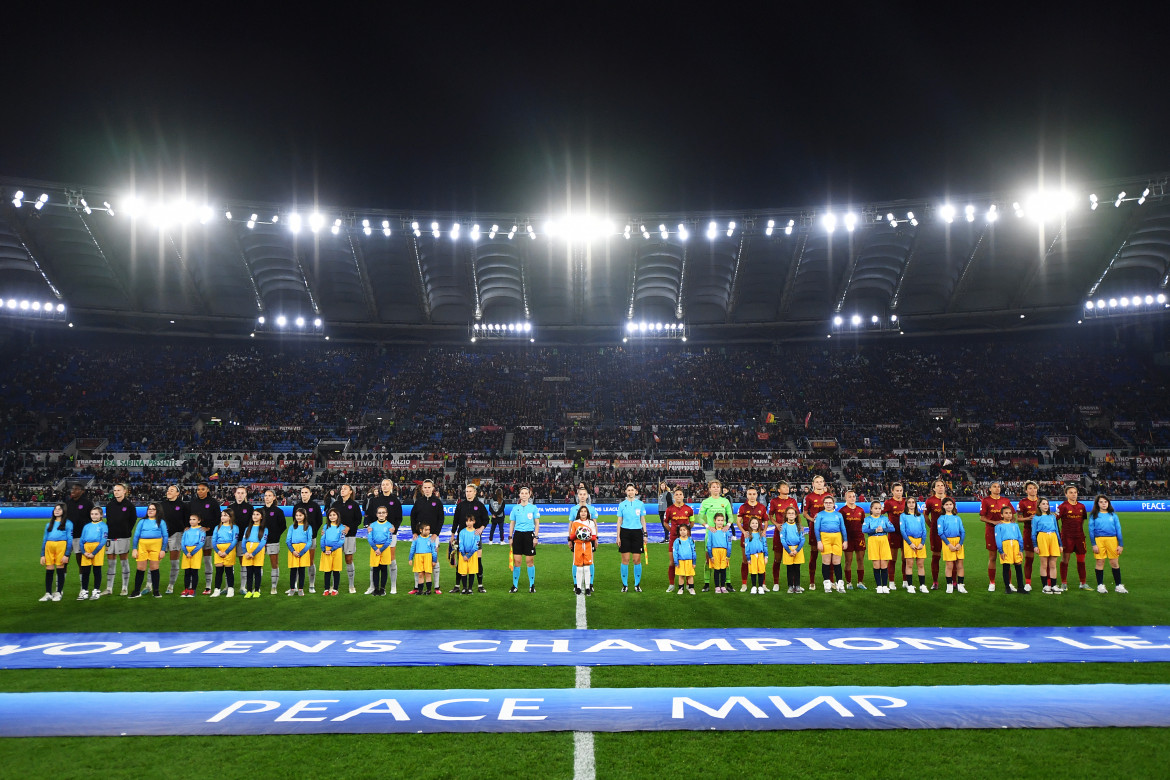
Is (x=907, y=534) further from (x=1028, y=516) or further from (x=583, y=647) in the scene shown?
(x=583, y=647)

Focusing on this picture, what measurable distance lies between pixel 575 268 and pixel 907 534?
34413 mm

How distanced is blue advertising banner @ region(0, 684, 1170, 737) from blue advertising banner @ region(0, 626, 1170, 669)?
1.09 meters

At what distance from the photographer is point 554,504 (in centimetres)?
3272

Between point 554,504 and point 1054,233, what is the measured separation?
107ft

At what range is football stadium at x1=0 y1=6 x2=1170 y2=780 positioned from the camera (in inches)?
228

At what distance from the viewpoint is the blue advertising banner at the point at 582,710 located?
5.56 metres

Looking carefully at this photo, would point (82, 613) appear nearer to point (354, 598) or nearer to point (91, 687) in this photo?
point (354, 598)

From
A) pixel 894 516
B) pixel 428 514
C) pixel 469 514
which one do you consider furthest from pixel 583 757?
pixel 894 516

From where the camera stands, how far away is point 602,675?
7.07 meters

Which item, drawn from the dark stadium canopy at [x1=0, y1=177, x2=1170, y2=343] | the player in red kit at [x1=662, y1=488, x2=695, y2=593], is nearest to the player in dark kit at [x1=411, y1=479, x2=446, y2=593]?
the player in red kit at [x1=662, y1=488, x2=695, y2=593]

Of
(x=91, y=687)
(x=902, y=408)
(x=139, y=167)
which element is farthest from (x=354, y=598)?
(x=902, y=408)

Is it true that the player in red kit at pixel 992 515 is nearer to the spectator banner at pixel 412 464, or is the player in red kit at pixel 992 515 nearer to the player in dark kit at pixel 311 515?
the player in dark kit at pixel 311 515

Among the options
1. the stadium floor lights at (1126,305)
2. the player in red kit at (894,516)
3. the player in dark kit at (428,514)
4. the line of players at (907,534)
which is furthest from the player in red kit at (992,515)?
the stadium floor lights at (1126,305)

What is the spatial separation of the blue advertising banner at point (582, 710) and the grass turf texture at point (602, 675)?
198 millimetres
